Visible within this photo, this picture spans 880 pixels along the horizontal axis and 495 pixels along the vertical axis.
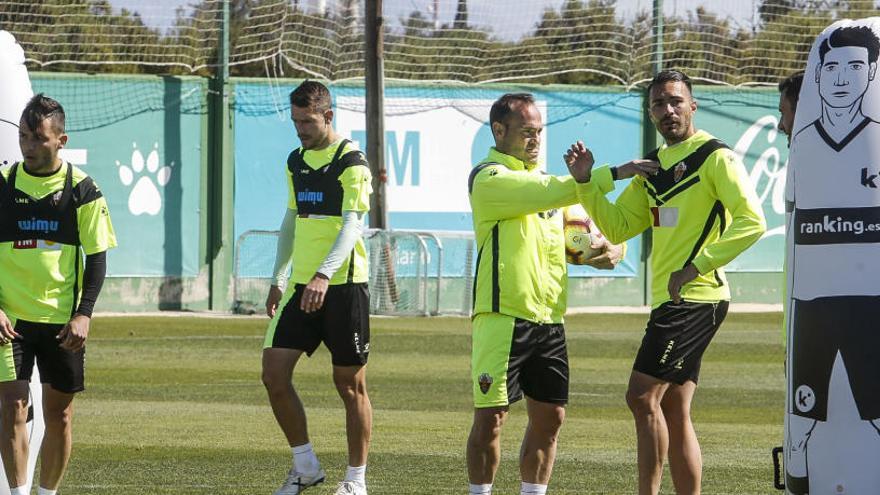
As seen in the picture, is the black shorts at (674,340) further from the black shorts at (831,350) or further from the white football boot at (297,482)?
the black shorts at (831,350)

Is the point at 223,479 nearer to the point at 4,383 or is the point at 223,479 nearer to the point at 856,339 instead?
the point at 4,383

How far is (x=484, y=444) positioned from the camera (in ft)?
25.4

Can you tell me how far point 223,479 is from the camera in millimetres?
9891

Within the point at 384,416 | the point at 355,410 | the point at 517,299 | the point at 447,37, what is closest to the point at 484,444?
the point at 517,299

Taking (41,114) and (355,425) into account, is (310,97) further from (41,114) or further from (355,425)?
(355,425)

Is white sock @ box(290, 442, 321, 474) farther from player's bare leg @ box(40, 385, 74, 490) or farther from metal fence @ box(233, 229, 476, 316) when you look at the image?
metal fence @ box(233, 229, 476, 316)

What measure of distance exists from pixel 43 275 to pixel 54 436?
2.70 feet

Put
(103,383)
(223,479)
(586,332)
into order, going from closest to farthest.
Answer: (223,479) → (103,383) → (586,332)

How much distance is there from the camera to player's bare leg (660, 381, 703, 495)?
26.2 feet

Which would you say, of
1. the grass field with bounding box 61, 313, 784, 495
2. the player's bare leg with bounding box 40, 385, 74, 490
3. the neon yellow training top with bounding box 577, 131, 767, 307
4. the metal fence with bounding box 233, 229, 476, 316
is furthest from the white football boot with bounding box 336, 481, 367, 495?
the metal fence with bounding box 233, 229, 476, 316

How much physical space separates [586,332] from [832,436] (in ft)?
55.6

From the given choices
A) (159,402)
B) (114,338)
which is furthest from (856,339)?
(114,338)

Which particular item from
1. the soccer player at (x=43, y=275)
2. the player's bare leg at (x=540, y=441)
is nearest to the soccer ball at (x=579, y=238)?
the player's bare leg at (x=540, y=441)

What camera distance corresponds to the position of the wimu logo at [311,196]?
9242 millimetres
